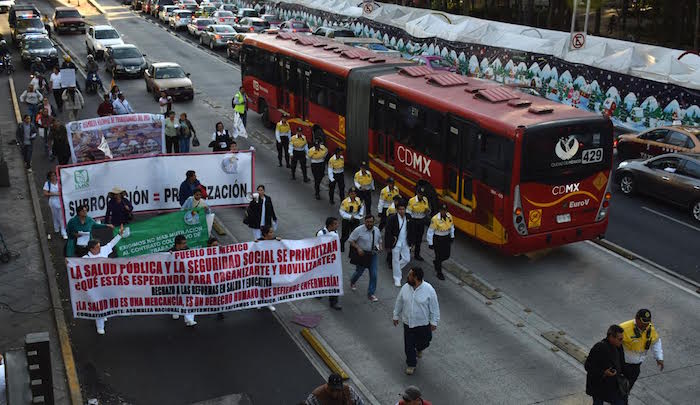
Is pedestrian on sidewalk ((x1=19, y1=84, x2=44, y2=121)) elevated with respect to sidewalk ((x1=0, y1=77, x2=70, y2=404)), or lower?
elevated

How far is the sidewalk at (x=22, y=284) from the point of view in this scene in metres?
12.0

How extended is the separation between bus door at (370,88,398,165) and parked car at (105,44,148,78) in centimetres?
1945

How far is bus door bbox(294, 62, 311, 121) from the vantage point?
2353 centimetres

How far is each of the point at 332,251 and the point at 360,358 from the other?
205 centimetres

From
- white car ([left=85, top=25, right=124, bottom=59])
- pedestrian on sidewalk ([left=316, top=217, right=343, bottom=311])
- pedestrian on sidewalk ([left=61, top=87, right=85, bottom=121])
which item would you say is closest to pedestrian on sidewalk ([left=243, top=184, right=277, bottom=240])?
pedestrian on sidewalk ([left=316, top=217, right=343, bottom=311])

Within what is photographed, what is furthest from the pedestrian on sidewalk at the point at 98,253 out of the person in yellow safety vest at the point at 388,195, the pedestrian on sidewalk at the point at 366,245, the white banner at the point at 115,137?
the white banner at the point at 115,137

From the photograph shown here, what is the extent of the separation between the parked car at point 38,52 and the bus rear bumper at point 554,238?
29.8 meters

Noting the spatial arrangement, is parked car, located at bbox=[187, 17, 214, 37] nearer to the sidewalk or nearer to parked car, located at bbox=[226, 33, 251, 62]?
parked car, located at bbox=[226, 33, 251, 62]

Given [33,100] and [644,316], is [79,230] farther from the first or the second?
[33,100]

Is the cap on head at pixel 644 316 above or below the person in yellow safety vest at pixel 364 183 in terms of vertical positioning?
above

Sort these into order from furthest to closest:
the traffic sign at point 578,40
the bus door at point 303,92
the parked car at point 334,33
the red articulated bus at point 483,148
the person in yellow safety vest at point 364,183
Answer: the parked car at point 334,33, the traffic sign at point 578,40, the bus door at point 303,92, the person in yellow safety vest at point 364,183, the red articulated bus at point 483,148

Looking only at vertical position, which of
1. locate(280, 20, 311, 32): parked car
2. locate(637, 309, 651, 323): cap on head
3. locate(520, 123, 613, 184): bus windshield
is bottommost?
locate(280, 20, 311, 32): parked car

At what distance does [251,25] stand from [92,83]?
1829 centimetres

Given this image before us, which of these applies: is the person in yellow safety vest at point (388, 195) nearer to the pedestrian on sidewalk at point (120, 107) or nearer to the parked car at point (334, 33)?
the pedestrian on sidewalk at point (120, 107)
